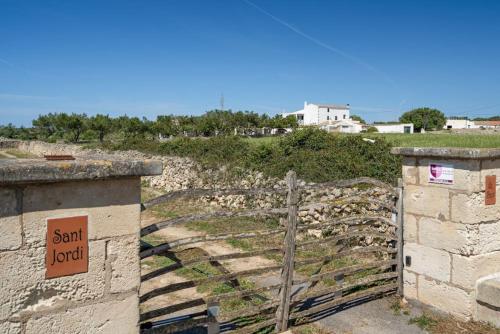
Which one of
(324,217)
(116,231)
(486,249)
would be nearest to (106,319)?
(116,231)

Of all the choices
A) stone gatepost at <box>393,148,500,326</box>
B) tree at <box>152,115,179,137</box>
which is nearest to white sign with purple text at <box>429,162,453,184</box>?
stone gatepost at <box>393,148,500,326</box>

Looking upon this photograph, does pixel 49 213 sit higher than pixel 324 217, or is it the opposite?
pixel 49 213

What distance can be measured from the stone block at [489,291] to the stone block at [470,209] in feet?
2.20

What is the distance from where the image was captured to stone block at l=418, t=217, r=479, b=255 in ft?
15.2

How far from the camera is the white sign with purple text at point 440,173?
4781mm

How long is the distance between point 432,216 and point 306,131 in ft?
31.8

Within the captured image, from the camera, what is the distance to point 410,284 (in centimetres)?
530

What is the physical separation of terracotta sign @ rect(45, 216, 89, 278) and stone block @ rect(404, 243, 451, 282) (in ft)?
13.0

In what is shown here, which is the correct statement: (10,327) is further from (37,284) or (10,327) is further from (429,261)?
(429,261)

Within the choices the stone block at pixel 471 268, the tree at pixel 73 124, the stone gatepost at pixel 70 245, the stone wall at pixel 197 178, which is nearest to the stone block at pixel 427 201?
the stone block at pixel 471 268

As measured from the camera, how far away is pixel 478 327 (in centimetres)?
459

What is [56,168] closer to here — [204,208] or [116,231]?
[116,231]

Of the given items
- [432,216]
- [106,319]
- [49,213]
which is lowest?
[106,319]

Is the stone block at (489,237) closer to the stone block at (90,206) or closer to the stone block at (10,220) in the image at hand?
the stone block at (90,206)
